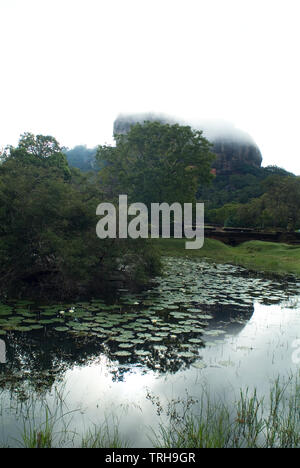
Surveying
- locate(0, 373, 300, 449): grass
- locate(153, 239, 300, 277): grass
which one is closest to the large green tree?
locate(0, 373, 300, 449): grass

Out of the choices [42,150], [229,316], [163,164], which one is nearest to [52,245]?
[229,316]

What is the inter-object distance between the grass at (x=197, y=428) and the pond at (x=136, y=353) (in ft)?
0.35

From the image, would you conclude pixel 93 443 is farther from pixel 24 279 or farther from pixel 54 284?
pixel 24 279

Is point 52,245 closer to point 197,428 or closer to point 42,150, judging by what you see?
point 197,428

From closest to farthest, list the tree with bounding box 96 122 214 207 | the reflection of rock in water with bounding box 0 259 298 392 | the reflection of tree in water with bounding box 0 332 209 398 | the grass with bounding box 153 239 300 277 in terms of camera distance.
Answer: the reflection of tree in water with bounding box 0 332 209 398 → the reflection of rock in water with bounding box 0 259 298 392 → the grass with bounding box 153 239 300 277 → the tree with bounding box 96 122 214 207

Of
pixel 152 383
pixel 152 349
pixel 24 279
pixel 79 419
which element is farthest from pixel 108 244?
pixel 79 419

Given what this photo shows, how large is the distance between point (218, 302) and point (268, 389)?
4.28 metres

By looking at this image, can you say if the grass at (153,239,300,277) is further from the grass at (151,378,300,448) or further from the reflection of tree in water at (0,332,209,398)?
the grass at (151,378,300,448)

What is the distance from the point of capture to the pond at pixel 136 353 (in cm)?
376

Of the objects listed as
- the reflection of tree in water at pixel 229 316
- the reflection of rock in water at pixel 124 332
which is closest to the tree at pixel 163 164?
the reflection of rock in water at pixel 124 332

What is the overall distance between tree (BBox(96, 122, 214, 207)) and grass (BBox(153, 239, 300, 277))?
4.24 m

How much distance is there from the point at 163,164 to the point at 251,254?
988 cm

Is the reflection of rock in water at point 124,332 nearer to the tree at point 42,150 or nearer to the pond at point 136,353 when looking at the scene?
the pond at point 136,353

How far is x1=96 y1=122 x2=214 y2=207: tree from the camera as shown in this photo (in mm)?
26188
